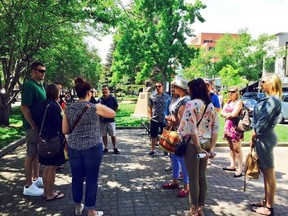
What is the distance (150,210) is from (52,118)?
195cm

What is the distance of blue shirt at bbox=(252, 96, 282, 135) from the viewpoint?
12.7ft

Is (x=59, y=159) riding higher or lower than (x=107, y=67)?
lower

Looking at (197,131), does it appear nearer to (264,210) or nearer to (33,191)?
(264,210)

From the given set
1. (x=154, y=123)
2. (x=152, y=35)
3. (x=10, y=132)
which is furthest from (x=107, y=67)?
(x=154, y=123)

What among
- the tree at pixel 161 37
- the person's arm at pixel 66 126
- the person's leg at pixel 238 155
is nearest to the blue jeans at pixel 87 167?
the person's arm at pixel 66 126

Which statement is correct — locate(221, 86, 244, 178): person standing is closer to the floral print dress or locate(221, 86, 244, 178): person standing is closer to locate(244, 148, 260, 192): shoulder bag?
the floral print dress

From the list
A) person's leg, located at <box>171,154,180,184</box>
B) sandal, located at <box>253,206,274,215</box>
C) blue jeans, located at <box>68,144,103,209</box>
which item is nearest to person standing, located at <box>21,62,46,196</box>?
→ blue jeans, located at <box>68,144,103,209</box>

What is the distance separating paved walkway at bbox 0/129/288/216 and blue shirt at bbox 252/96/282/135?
1.30 metres

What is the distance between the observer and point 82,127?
3.68 meters

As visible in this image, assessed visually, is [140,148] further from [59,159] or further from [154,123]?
[59,159]

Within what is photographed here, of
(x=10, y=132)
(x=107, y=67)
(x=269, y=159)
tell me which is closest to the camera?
→ (x=269, y=159)

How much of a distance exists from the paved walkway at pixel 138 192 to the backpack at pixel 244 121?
1.00 metres

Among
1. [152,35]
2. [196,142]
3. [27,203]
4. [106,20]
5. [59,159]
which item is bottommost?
[27,203]

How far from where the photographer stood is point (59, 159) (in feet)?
14.3
